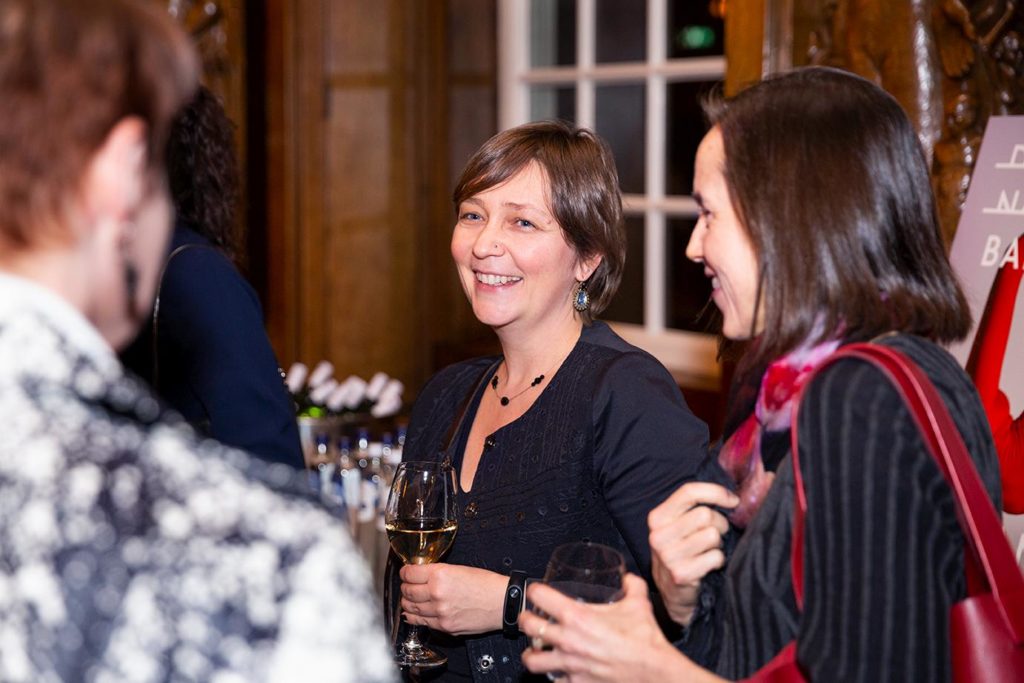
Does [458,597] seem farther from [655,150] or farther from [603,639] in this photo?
[655,150]

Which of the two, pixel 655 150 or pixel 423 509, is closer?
pixel 423 509

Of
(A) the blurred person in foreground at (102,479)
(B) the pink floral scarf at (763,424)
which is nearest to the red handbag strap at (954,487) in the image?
(B) the pink floral scarf at (763,424)

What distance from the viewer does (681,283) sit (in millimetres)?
4758

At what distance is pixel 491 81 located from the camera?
5324 mm

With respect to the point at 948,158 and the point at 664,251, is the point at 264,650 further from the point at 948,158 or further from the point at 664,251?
the point at 664,251

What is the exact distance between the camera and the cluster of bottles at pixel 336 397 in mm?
3971

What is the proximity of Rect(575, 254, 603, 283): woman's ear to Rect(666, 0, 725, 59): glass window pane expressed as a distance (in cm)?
249

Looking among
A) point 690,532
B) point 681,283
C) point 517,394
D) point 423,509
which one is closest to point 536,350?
point 517,394

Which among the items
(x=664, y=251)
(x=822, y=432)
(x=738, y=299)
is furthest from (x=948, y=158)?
(x=822, y=432)

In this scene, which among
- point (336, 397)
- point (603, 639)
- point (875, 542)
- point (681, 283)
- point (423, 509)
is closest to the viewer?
point (875, 542)

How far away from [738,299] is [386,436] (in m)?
2.23

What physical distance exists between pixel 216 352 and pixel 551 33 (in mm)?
3477

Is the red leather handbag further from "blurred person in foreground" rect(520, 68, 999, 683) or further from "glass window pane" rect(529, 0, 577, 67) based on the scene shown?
"glass window pane" rect(529, 0, 577, 67)

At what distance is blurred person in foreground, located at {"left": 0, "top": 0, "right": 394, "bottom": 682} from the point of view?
2.81 ft
